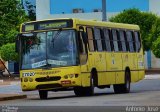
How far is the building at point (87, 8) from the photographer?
2960 inches

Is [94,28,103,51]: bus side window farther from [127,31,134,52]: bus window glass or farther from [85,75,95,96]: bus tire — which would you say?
[127,31,134,52]: bus window glass

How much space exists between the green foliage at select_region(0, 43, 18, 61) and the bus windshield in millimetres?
33799

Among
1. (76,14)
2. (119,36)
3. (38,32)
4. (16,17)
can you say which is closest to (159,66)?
(76,14)

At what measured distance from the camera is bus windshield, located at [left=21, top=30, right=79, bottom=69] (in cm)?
2555

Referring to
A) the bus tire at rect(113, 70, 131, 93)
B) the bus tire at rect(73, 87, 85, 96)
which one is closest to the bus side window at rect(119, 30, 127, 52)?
the bus tire at rect(113, 70, 131, 93)

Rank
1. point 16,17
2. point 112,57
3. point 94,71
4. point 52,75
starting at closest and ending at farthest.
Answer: point 52,75, point 94,71, point 112,57, point 16,17

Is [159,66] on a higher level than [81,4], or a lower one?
lower

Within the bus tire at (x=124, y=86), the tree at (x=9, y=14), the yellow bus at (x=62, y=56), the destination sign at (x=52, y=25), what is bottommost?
the bus tire at (x=124, y=86)

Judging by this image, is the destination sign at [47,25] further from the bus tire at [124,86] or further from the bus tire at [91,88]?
the bus tire at [124,86]

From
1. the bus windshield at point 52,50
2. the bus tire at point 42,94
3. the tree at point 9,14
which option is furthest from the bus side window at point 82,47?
the tree at point 9,14

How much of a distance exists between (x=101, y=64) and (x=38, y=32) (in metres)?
3.41

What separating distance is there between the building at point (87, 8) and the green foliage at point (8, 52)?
15233 mm

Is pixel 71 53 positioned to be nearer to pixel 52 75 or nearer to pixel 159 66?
pixel 52 75

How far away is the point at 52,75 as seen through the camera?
2545cm
